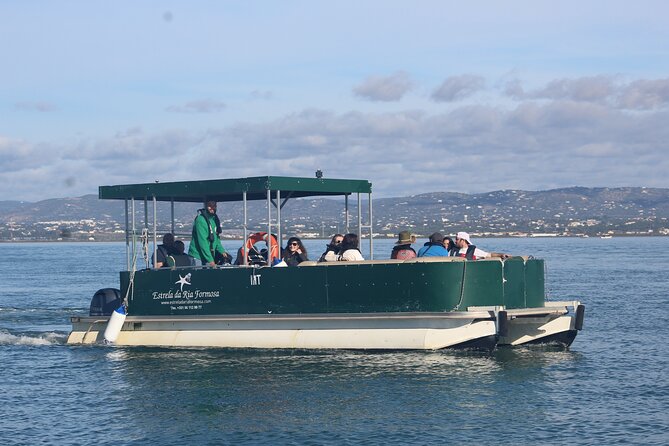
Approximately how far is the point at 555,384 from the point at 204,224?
7197mm

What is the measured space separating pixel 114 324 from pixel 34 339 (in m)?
3.58

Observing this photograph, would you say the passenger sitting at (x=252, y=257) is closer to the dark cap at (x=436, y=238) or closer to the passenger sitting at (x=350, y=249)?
the passenger sitting at (x=350, y=249)

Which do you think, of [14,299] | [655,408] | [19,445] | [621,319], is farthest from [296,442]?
[14,299]

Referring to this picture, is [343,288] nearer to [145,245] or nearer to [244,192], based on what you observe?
[244,192]

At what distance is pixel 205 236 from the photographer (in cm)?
2036

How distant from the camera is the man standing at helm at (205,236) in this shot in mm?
20312

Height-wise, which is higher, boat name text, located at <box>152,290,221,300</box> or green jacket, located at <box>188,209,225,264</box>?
green jacket, located at <box>188,209,225,264</box>

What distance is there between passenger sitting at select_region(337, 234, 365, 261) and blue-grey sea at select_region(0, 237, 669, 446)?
169 cm

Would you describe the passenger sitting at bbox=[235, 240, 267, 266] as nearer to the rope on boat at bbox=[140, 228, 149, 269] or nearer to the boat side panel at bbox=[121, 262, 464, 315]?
the boat side panel at bbox=[121, 262, 464, 315]

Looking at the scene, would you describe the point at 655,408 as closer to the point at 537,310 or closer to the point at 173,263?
the point at 537,310

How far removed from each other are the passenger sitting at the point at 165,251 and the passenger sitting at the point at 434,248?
497 cm

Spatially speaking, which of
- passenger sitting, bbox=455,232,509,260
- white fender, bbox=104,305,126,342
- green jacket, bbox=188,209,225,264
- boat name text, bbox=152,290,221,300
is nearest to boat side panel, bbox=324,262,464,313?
passenger sitting, bbox=455,232,509,260

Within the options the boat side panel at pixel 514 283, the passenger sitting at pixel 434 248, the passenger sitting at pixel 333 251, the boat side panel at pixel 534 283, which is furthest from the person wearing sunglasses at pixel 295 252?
the boat side panel at pixel 534 283

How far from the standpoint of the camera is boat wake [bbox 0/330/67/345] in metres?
23.2
